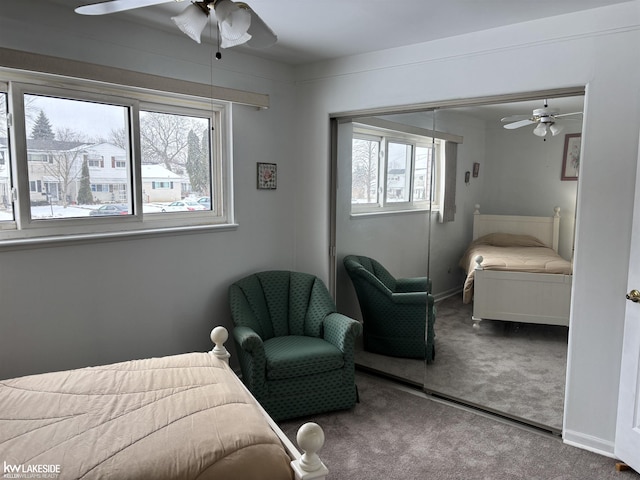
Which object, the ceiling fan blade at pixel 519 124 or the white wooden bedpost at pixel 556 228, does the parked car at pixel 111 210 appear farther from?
the white wooden bedpost at pixel 556 228

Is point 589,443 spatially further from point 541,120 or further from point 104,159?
point 104,159

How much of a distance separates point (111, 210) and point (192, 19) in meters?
1.68

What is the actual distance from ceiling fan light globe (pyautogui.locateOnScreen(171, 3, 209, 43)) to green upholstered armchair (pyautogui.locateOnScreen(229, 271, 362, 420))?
180 cm

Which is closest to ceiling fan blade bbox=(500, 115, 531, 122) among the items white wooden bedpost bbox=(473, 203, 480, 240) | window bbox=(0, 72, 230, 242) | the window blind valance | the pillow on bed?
white wooden bedpost bbox=(473, 203, 480, 240)

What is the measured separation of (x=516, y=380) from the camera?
3.04 m

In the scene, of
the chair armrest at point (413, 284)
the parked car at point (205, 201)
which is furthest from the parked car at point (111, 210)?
the chair armrest at point (413, 284)

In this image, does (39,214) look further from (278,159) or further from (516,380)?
(516,380)

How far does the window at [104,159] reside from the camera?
2607mm

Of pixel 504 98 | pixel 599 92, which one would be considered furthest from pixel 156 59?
pixel 599 92

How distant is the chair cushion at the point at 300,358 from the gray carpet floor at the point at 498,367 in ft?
2.55

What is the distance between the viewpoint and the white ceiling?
8.18 feet

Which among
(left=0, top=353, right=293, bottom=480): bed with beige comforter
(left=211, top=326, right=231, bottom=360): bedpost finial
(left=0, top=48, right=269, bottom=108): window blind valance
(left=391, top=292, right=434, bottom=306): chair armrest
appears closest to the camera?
(left=0, top=353, right=293, bottom=480): bed with beige comforter

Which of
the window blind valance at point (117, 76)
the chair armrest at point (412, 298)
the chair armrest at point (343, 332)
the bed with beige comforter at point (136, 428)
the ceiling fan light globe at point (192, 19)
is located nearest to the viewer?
the bed with beige comforter at point (136, 428)

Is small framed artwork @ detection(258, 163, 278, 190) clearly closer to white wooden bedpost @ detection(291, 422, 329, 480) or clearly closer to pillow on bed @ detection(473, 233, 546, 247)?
pillow on bed @ detection(473, 233, 546, 247)
